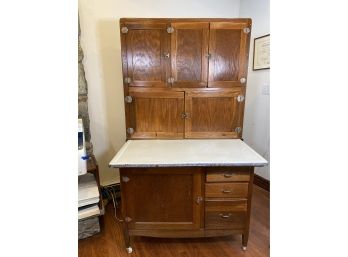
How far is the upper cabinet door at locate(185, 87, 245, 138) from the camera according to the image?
1663 millimetres

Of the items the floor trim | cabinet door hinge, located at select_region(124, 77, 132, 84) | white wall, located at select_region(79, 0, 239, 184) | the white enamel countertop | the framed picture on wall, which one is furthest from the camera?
the floor trim

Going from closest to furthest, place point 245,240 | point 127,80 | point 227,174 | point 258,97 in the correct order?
point 227,174 < point 245,240 < point 127,80 < point 258,97

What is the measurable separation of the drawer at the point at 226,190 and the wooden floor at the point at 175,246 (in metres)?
0.46

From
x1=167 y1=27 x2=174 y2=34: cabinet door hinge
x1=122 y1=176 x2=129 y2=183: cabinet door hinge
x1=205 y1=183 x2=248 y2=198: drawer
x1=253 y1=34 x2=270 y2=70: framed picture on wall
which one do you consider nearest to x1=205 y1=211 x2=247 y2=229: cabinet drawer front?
x1=205 y1=183 x2=248 y2=198: drawer

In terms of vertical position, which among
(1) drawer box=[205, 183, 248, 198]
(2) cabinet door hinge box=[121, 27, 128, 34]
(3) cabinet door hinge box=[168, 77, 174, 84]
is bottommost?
(1) drawer box=[205, 183, 248, 198]

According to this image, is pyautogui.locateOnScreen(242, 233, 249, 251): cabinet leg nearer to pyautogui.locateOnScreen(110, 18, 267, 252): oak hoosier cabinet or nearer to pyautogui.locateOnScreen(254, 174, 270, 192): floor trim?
pyautogui.locateOnScreen(110, 18, 267, 252): oak hoosier cabinet

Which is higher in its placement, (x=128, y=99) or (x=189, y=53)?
(x=189, y=53)

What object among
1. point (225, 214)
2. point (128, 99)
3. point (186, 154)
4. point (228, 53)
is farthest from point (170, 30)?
point (225, 214)

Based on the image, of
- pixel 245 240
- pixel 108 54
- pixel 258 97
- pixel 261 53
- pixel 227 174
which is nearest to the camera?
pixel 227 174

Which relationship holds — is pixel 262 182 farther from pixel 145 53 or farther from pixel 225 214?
pixel 145 53

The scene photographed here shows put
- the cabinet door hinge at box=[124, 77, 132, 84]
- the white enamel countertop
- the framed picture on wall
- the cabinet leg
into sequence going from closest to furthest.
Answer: the white enamel countertop, the cabinet leg, the cabinet door hinge at box=[124, 77, 132, 84], the framed picture on wall

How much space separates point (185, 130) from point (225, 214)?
0.68 m

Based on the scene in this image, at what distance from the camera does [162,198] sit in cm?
143
